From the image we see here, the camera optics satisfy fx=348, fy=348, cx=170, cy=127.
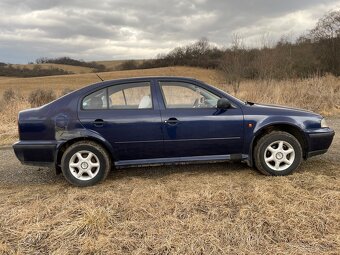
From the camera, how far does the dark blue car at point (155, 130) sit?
16.3ft

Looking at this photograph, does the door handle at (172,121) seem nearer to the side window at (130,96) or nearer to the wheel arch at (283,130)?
the side window at (130,96)

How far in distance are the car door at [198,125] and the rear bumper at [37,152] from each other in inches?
64.4

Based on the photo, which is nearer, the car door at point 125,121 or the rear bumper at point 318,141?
the car door at point 125,121

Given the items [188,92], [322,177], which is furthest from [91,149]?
[322,177]

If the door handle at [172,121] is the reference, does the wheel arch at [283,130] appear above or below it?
below

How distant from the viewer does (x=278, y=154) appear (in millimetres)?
5172

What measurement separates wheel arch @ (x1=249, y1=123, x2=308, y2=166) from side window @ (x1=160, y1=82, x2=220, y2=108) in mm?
824

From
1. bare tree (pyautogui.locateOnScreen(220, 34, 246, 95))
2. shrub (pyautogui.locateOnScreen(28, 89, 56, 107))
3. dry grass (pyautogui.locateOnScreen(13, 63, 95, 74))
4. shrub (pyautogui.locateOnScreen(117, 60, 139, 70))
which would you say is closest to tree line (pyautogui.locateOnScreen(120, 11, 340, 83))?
bare tree (pyautogui.locateOnScreen(220, 34, 246, 95))

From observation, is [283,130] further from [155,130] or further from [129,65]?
[129,65]

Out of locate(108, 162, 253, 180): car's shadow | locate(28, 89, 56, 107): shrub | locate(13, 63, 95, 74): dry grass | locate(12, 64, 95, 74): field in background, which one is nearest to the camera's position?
locate(108, 162, 253, 180): car's shadow

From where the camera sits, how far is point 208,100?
520 centimetres

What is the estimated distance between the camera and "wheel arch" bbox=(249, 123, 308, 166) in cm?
521

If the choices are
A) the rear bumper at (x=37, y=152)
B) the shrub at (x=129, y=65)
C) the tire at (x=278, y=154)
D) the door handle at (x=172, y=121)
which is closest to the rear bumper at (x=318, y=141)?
the tire at (x=278, y=154)

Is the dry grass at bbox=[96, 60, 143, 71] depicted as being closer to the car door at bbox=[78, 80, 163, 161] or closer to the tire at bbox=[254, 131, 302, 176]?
the car door at bbox=[78, 80, 163, 161]
